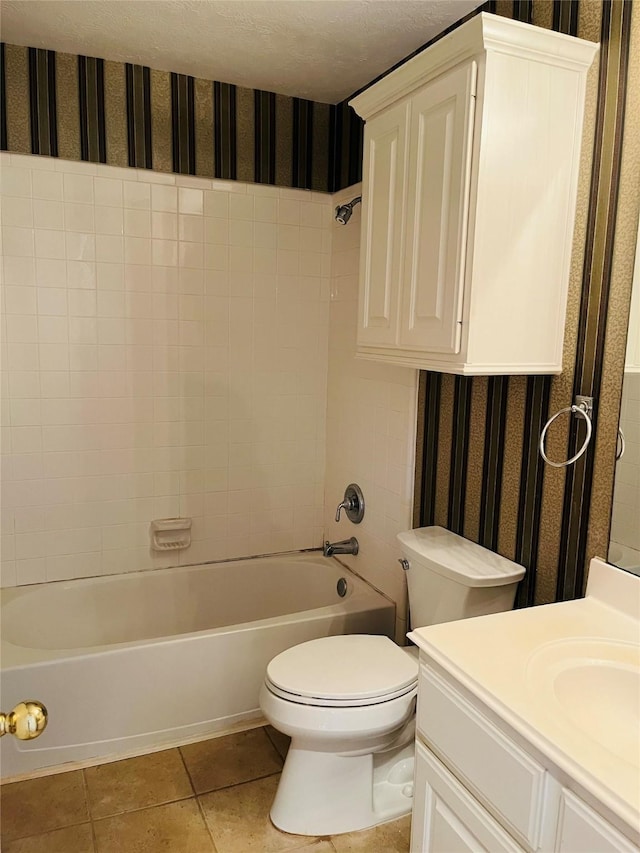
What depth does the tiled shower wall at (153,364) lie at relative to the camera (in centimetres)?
263

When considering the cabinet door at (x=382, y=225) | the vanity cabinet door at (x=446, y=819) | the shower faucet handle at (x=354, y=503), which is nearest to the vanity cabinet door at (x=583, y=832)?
the vanity cabinet door at (x=446, y=819)

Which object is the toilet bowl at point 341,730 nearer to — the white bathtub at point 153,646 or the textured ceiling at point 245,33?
the white bathtub at point 153,646

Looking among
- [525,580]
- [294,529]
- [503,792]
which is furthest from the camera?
[294,529]

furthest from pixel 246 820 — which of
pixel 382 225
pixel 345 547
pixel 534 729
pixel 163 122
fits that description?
pixel 163 122

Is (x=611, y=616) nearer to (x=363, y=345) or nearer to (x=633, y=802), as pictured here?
(x=633, y=802)

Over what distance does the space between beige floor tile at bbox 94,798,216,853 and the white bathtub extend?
320mm

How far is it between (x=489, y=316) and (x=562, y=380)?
29cm

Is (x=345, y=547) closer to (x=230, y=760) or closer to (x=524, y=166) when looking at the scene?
(x=230, y=760)

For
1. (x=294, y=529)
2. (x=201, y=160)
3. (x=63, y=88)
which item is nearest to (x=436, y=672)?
(x=294, y=529)

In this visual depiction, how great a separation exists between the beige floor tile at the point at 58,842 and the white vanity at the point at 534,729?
103 cm

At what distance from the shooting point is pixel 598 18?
1.71 meters

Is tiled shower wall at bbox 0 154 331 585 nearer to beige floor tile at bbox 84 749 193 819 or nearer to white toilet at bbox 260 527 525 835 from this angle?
beige floor tile at bbox 84 749 193 819

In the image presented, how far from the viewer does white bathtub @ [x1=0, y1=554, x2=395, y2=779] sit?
226 cm

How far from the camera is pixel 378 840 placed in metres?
1.99
